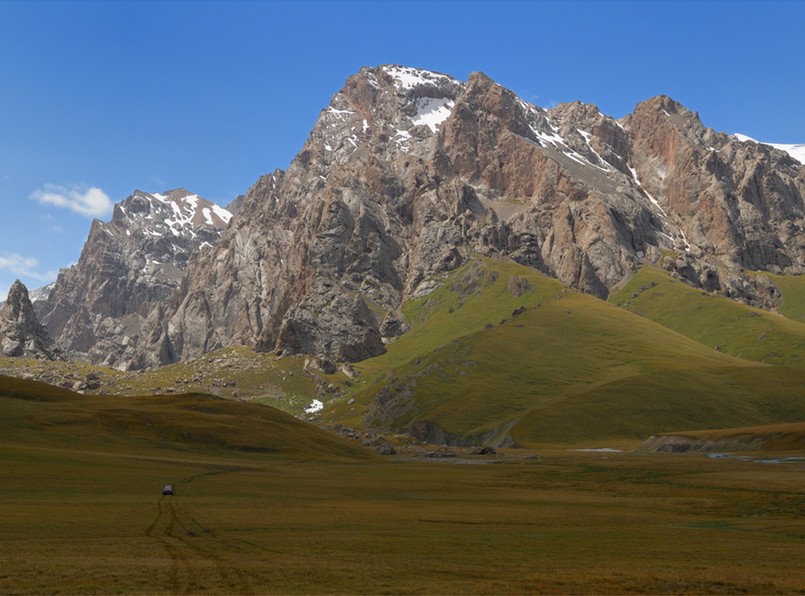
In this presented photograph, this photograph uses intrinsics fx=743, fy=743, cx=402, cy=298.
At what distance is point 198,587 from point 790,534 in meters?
48.2

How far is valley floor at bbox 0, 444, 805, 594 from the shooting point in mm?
38500

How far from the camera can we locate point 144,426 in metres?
159

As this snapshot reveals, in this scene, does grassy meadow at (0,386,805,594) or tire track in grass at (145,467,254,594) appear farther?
grassy meadow at (0,386,805,594)

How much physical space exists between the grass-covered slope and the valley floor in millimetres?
22643

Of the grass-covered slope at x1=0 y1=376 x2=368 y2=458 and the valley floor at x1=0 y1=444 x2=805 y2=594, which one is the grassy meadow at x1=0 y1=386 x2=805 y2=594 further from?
the grass-covered slope at x1=0 y1=376 x2=368 y2=458

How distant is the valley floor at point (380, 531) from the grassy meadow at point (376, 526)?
0.65ft

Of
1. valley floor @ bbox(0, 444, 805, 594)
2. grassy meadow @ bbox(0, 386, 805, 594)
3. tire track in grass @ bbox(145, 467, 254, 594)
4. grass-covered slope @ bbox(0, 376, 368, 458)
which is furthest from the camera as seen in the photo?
grass-covered slope @ bbox(0, 376, 368, 458)

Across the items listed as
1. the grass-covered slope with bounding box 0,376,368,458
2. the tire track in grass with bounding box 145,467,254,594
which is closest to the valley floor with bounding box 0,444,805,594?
the tire track in grass with bounding box 145,467,254,594

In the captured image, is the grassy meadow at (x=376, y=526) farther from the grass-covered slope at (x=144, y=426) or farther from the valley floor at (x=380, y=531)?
the grass-covered slope at (x=144, y=426)

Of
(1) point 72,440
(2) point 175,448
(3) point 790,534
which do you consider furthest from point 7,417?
(3) point 790,534

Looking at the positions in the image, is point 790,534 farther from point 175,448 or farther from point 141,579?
point 175,448

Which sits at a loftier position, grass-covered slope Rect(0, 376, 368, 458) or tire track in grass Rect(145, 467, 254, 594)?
tire track in grass Rect(145, 467, 254, 594)

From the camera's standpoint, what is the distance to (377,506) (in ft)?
263

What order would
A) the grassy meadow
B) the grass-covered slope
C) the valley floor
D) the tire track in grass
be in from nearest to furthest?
1. the tire track in grass
2. the valley floor
3. the grassy meadow
4. the grass-covered slope
